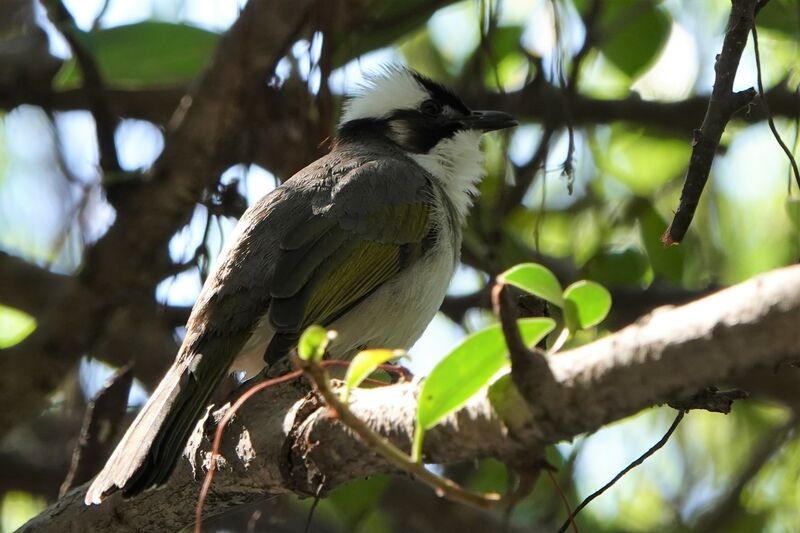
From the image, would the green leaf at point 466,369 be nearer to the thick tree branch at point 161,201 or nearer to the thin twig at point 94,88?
the thick tree branch at point 161,201

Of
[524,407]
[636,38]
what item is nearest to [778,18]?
[636,38]

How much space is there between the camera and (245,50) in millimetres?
4504

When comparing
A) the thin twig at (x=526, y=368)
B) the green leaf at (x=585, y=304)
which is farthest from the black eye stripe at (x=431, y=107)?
the thin twig at (x=526, y=368)

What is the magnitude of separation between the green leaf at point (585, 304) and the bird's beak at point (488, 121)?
286 cm

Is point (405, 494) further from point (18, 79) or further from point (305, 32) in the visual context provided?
point (18, 79)

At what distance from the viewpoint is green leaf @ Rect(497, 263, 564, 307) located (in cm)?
188

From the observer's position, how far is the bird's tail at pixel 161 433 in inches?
111

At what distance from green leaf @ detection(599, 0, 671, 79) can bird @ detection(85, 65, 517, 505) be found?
0.85 metres

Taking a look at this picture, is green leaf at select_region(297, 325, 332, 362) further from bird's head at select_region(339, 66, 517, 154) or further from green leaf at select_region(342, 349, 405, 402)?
bird's head at select_region(339, 66, 517, 154)

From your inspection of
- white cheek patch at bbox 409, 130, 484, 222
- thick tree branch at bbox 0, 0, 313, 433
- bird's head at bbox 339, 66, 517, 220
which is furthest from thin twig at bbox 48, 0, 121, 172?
white cheek patch at bbox 409, 130, 484, 222

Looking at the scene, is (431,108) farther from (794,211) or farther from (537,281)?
(537,281)

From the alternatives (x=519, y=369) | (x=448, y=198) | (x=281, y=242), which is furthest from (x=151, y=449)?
(x=448, y=198)

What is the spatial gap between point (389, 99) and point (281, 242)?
1.48 meters

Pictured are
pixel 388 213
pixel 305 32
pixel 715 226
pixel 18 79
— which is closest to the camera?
pixel 388 213
